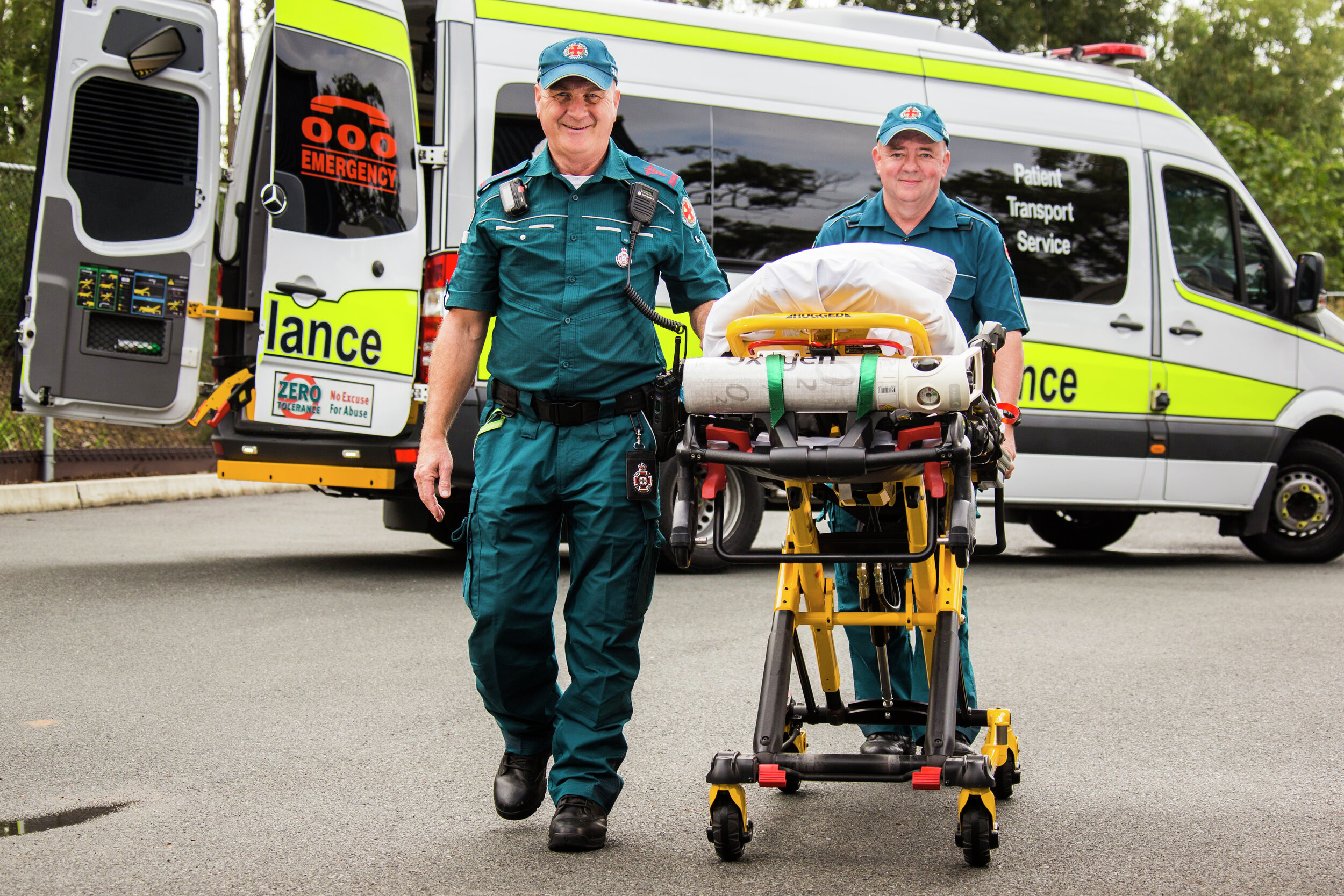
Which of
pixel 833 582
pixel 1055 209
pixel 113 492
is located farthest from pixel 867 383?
pixel 113 492

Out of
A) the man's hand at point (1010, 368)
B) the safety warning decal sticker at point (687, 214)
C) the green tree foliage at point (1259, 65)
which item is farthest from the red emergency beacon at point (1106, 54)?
the green tree foliage at point (1259, 65)

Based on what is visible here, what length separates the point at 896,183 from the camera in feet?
13.0

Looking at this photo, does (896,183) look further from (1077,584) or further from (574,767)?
(1077,584)

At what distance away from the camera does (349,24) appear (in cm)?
724

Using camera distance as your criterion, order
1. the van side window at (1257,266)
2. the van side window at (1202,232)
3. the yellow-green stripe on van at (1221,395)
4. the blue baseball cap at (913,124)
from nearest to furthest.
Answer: the blue baseball cap at (913,124)
the yellow-green stripe on van at (1221,395)
the van side window at (1202,232)
the van side window at (1257,266)

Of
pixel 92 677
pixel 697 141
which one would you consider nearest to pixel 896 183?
pixel 92 677

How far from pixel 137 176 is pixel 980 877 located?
5.93 metres

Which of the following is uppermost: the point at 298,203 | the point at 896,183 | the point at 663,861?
the point at 298,203

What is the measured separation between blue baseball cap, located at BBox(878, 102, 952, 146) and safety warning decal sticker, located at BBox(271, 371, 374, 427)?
156 inches

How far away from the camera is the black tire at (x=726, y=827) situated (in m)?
3.17

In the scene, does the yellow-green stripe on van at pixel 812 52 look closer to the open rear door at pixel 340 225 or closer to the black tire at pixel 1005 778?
the open rear door at pixel 340 225

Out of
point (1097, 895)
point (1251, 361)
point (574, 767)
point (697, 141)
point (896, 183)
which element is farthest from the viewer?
point (1251, 361)

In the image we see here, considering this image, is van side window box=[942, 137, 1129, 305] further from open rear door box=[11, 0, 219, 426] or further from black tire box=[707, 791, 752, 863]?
black tire box=[707, 791, 752, 863]

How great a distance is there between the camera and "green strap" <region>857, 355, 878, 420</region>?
292 cm
